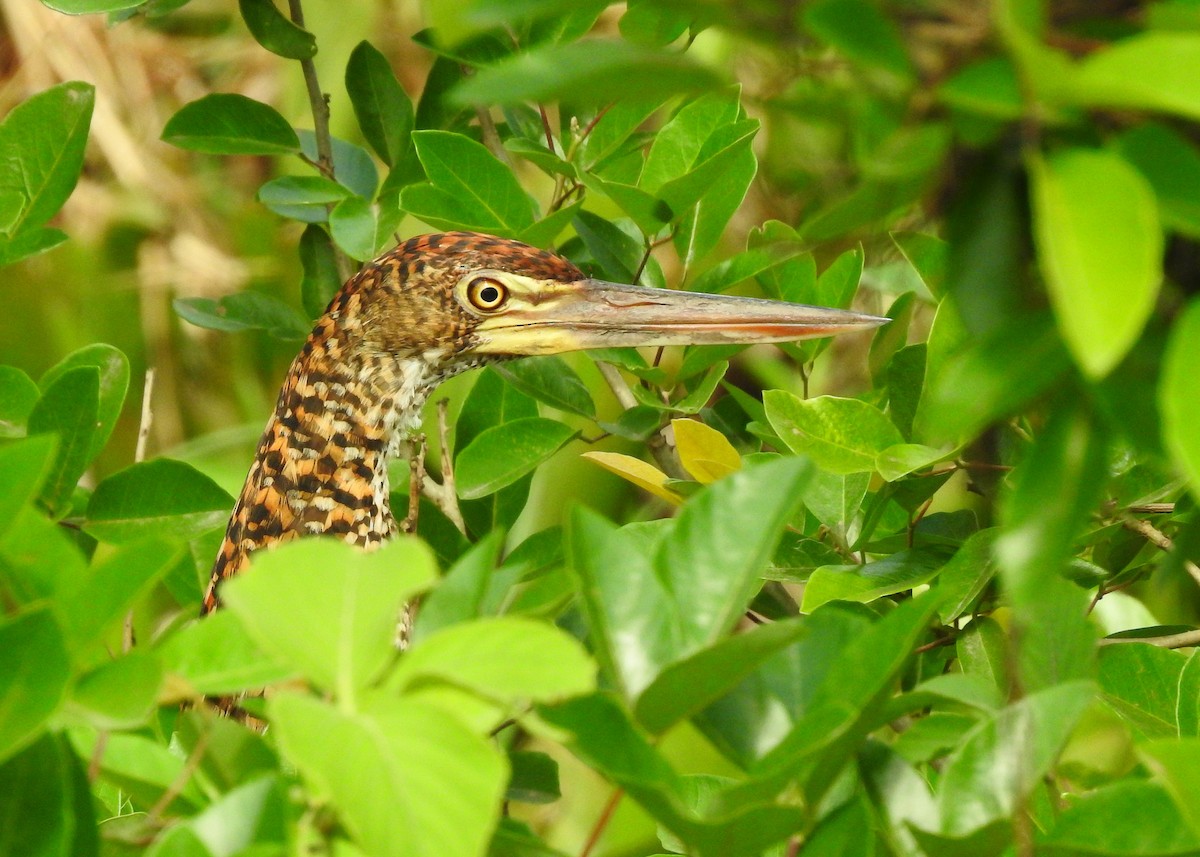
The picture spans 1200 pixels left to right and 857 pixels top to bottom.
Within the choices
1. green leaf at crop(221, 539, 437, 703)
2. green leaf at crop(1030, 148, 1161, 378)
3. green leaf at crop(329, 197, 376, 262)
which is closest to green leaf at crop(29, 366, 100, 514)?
green leaf at crop(329, 197, 376, 262)

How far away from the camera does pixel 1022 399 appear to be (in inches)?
29.9

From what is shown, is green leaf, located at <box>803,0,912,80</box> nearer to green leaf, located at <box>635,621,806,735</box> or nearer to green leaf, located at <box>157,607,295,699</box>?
green leaf, located at <box>635,621,806,735</box>

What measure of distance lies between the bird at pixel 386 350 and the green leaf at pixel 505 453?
27cm

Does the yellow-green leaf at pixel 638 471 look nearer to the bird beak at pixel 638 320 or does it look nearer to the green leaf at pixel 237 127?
the bird beak at pixel 638 320

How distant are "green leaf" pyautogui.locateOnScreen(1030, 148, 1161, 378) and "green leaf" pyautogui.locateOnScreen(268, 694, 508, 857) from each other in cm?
36

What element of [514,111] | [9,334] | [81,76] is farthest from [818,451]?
[81,76]

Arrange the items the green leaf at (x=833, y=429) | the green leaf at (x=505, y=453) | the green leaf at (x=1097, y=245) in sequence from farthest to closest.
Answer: the green leaf at (x=505, y=453), the green leaf at (x=833, y=429), the green leaf at (x=1097, y=245)

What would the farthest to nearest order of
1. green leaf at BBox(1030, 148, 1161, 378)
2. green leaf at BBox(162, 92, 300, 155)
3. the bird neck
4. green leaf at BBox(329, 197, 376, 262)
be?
the bird neck, green leaf at BBox(162, 92, 300, 155), green leaf at BBox(329, 197, 376, 262), green leaf at BBox(1030, 148, 1161, 378)

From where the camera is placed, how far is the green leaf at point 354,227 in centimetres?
174

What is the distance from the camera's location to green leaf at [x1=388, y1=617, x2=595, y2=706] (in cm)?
73

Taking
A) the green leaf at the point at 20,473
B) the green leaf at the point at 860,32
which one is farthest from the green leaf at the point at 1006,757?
the green leaf at the point at 20,473

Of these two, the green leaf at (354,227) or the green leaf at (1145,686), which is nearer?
the green leaf at (1145,686)

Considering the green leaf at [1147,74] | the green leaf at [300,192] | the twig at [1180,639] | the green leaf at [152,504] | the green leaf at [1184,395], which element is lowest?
the twig at [1180,639]

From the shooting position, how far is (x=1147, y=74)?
24.9 inches
